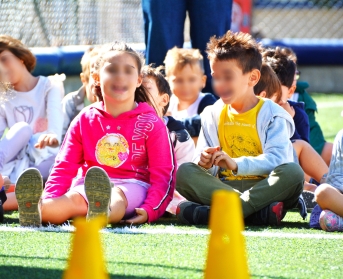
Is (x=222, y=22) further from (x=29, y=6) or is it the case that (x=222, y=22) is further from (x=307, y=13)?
(x=307, y=13)

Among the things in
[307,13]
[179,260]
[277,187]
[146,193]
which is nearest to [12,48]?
[146,193]

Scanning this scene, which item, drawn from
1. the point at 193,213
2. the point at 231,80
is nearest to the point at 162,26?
the point at 231,80

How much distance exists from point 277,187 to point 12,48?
259 cm

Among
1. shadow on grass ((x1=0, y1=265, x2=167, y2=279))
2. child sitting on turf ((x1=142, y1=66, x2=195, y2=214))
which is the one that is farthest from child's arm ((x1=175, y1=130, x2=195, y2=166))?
shadow on grass ((x1=0, y1=265, x2=167, y2=279))

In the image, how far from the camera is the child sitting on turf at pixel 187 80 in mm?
5977

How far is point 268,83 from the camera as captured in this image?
5.09 meters

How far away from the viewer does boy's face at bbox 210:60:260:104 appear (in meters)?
4.35

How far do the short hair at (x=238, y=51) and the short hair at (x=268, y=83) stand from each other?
1.74 feet

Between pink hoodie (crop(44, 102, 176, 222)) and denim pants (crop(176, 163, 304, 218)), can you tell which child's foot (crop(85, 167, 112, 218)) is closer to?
pink hoodie (crop(44, 102, 176, 222))

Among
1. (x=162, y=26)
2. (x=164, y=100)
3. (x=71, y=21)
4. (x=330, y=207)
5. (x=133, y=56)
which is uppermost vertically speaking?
(x=71, y=21)

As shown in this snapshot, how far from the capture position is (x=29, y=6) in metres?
10.3

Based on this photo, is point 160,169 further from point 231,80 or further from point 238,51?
point 238,51

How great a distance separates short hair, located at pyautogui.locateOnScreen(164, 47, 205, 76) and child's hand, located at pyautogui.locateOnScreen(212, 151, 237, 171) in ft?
6.78

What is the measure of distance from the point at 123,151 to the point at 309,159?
152 centimetres
